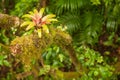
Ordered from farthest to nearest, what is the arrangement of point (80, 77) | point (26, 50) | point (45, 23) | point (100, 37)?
point (100, 37)
point (80, 77)
point (26, 50)
point (45, 23)

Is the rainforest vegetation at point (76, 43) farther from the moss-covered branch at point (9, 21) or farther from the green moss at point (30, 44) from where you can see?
the green moss at point (30, 44)

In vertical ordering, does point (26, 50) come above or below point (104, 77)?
above

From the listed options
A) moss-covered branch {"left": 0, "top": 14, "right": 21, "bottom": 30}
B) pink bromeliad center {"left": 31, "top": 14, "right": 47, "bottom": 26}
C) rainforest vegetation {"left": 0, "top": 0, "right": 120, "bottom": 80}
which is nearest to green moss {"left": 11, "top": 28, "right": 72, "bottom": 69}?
pink bromeliad center {"left": 31, "top": 14, "right": 47, "bottom": 26}

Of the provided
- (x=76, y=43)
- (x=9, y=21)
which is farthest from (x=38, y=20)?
(x=76, y=43)

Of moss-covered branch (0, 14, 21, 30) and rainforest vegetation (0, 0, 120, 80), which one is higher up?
moss-covered branch (0, 14, 21, 30)

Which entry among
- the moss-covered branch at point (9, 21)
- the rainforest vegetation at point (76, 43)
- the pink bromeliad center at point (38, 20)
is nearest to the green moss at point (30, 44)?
the pink bromeliad center at point (38, 20)

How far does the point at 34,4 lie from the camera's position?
6.07 meters

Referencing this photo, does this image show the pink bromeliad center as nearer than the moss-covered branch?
Yes

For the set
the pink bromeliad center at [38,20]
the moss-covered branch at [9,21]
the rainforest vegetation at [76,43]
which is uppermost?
the pink bromeliad center at [38,20]

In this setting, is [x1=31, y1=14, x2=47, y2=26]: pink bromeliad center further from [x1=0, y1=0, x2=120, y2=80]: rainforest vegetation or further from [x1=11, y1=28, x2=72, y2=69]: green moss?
[x1=0, y1=0, x2=120, y2=80]: rainforest vegetation

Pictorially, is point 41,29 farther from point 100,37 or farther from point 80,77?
point 100,37

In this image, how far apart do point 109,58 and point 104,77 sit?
0.90 m

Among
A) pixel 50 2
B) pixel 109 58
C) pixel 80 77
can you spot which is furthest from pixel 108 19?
pixel 80 77

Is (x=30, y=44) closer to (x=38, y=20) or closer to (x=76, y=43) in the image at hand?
(x=38, y=20)
